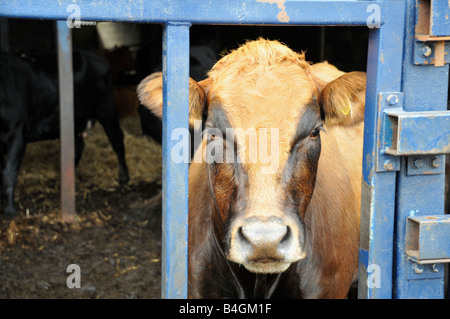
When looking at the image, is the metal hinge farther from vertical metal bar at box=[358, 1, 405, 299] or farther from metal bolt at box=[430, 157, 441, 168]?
metal bolt at box=[430, 157, 441, 168]

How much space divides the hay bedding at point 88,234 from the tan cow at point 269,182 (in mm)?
1785

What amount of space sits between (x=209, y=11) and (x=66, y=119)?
13.9 ft

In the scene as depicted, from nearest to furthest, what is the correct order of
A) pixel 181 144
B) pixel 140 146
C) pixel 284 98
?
pixel 181 144 → pixel 284 98 → pixel 140 146

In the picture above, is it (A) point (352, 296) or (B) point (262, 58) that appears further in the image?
(A) point (352, 296)

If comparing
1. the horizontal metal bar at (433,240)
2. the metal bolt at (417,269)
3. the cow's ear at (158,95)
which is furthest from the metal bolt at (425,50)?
the cow's ear at (158,95)

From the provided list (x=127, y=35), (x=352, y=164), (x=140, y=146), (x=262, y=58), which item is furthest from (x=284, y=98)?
(x=127, y=35)

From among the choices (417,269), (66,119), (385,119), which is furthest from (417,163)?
(66,119)

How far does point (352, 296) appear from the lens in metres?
3.77

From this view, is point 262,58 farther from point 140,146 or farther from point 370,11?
point 140,146

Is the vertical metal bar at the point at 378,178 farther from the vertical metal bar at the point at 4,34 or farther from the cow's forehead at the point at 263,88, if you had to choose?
the vertical metal bar at the point at 4,34

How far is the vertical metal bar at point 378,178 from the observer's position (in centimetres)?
212

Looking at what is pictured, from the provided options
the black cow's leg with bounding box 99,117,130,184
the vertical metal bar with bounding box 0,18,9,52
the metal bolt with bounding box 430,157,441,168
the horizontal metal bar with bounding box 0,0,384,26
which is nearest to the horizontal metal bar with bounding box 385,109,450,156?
the metal bolt with bounding box 430,157,441,168

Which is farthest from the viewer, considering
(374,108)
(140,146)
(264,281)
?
(140,146)

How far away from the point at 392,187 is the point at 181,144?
79cm
